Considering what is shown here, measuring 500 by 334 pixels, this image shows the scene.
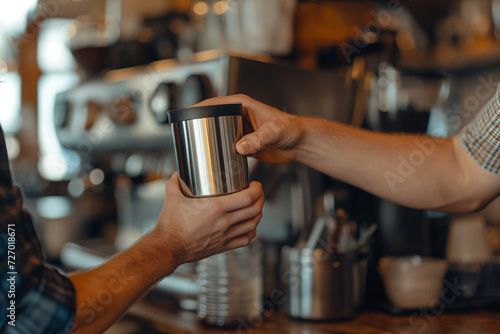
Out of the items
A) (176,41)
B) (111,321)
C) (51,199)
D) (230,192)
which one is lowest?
(51,199)

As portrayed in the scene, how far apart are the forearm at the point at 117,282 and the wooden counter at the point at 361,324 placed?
32 centimetres

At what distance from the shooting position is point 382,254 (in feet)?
3.84

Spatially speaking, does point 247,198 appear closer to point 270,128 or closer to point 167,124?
point 270,128

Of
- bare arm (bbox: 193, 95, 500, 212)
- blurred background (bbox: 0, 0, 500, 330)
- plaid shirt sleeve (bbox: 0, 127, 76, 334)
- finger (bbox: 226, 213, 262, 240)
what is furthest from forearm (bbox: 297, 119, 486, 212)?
plaid shirt sleeve (bbox: 0, 127, 76, 334)

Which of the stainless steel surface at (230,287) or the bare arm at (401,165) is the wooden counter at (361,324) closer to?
the stainless steel surface at (230,287)

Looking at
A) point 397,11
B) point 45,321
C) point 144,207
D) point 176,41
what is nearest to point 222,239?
point 45,321

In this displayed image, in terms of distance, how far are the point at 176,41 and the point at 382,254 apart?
827 mm

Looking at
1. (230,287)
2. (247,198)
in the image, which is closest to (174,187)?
(247,198)

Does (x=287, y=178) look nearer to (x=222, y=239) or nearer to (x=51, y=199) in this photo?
(x=222, y=239)

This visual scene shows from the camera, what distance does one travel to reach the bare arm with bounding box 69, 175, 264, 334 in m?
0.68

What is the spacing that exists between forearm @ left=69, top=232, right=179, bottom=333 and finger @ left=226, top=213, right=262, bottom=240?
0.09 m

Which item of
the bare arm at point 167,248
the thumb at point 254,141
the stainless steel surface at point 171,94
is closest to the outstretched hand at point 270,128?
the thumb at point 254,141

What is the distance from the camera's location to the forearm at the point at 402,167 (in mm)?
1017

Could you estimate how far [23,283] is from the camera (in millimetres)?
615
